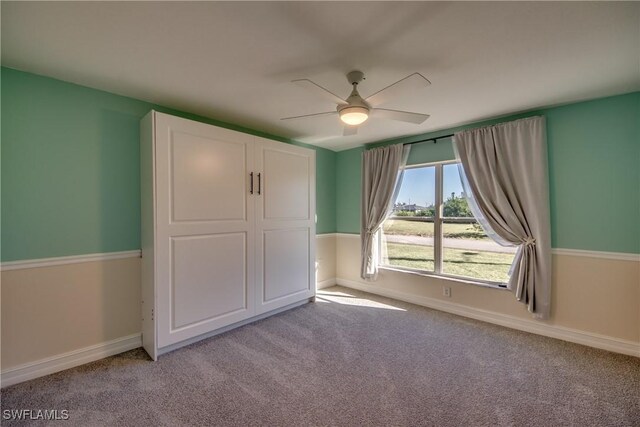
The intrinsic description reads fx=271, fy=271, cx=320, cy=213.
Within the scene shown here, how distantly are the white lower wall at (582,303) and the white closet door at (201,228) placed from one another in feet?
8.47

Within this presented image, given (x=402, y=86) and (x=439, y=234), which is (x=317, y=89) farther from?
(x=439, y=234)

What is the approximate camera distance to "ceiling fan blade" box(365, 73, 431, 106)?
1.65 m

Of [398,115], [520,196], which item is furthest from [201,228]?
[520,196]

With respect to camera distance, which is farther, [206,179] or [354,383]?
[206,179]

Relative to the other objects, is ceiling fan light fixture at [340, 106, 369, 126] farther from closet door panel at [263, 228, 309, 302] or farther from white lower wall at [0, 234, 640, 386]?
white lower wall at [0, 234, 640, 386]

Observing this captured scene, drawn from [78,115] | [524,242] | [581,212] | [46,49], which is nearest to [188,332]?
[78,115]

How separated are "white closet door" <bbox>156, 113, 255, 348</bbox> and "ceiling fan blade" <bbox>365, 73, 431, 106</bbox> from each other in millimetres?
1541

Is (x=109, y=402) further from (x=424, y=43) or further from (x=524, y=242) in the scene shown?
(x=524, y=242)

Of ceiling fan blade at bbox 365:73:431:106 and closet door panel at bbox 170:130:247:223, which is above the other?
ceiling fan blade at bbox 365:73:431:106

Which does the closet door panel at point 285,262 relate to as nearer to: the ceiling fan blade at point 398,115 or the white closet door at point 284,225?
the white closet door at point 284,225

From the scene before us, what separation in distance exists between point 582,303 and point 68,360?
178 inches

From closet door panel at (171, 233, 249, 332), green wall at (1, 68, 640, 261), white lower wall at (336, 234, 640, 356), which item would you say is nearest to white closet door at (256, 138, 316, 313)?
closet door panel at (171, 233, 249, 332)

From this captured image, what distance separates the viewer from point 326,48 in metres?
1.73

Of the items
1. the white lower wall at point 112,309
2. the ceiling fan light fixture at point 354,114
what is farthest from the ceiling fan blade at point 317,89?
the white lower wall at point 112,309
